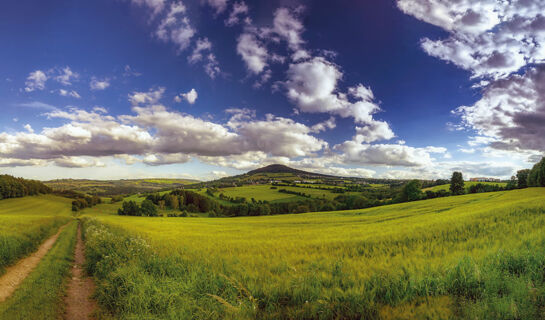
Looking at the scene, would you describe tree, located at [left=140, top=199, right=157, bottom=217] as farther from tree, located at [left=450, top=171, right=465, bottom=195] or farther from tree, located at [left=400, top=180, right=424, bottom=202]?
tree, located at [left=450, top=171, right=465, bottom=195]

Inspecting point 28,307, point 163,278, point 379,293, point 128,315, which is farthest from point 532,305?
point 28,307

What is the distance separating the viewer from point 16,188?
81875mm

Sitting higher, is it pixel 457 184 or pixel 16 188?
pixel 457 184

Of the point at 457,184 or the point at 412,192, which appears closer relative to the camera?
the point at 412,192

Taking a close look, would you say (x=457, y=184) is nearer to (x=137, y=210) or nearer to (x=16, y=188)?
(x=137, y=210)

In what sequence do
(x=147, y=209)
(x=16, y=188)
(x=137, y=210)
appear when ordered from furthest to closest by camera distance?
1. (x=16, y=188)
2. (x=147, y=209)
3. (x=137, y=210)

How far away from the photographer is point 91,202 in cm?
9081

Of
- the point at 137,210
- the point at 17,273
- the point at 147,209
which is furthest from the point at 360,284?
the point at 137,210

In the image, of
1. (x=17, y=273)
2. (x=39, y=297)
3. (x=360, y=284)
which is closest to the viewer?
(x=360, y=284)

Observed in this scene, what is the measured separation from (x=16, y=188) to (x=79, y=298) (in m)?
119

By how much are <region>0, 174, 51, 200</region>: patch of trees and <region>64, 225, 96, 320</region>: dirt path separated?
109m

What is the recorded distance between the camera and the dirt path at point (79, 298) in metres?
5.80

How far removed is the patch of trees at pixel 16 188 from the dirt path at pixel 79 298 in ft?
359

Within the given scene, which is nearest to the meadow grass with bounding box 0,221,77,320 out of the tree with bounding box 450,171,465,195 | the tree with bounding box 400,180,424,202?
the tree with bounding box 400,180,424,202
